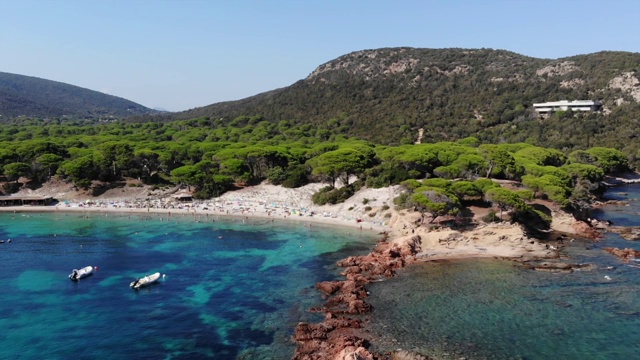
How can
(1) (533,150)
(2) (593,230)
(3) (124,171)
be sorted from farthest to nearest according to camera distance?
1. (3) (124,171)
2. (1) (533,150)
3. (2) (593,230)

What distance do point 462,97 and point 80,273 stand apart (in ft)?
374

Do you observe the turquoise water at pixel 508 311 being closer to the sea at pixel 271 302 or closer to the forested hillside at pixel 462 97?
the sea at pixel 271 302

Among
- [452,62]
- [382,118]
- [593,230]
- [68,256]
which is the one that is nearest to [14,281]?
[68,256]

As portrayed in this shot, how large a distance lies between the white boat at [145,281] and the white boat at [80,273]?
17.3 ft

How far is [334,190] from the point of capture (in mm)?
70438

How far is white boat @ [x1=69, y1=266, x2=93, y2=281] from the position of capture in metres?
39.4

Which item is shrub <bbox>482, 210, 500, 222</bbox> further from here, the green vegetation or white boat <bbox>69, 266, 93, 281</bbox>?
white boat <bbox>69, 266, 93, 281</bbox>

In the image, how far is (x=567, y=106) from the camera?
115 meters

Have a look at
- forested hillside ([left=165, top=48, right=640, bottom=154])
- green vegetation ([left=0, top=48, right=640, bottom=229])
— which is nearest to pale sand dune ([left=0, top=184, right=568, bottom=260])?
green vegetation ([left=0, top=48, right=640, bottom=229])

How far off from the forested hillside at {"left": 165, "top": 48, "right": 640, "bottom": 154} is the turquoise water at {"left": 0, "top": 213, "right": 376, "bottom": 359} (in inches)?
2378

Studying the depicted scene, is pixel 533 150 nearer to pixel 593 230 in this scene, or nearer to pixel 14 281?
pixel 593 230

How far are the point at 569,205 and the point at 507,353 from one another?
35.9 metres

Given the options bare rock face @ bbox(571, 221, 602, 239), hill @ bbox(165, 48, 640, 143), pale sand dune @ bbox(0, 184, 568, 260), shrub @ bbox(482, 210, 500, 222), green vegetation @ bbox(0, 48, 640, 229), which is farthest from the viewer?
hill @ bbox(165, 48, 640, 143)

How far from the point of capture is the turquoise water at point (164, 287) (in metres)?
27.6
